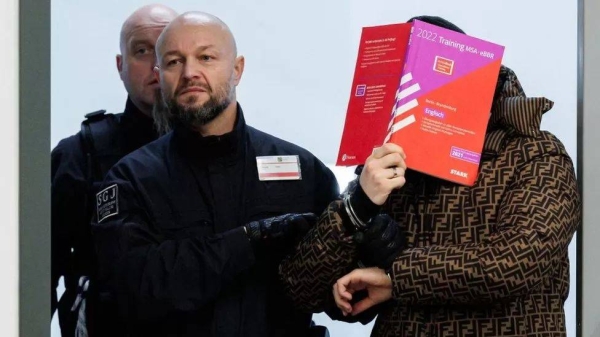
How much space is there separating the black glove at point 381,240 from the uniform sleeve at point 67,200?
34.6 inches

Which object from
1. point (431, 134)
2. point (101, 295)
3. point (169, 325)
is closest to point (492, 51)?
point (431, 134)

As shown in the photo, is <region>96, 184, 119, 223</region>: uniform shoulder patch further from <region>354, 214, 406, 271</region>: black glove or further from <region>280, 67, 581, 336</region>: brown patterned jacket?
<region>354, 214, 406, 271</region>: black glove

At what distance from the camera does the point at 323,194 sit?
234 centimetres

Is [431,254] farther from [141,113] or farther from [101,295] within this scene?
[141,113]

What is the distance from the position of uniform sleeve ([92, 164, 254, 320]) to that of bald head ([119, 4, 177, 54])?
647 mm

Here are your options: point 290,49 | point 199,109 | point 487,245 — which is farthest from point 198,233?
point 290,49

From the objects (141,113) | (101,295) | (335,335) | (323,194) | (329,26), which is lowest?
(335,335)

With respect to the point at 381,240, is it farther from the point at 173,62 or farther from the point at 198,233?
the point at 173,62

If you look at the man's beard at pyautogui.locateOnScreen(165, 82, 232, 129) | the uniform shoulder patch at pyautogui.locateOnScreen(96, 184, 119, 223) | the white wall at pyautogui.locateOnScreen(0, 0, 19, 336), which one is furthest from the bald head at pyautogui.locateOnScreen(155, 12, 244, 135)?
the white wall at pyautogui.locateOnScreen(0, 0, 19, 336)

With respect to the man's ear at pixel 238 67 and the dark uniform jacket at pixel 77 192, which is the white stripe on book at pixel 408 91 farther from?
the dark uniform jacket at pixel 77 192

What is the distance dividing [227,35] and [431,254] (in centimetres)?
74

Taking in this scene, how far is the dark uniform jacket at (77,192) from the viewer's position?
260cm
